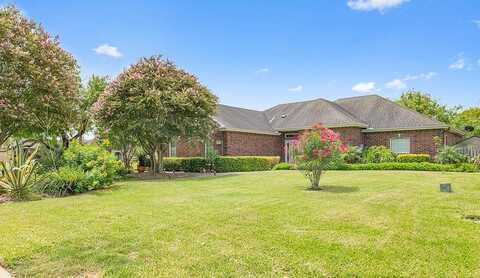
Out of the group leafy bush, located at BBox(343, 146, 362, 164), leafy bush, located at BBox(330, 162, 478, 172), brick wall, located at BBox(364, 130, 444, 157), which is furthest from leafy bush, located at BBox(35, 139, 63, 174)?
brick wall, located at BBox(364, 130, 444, 157)

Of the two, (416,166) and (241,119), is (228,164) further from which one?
(416,166)

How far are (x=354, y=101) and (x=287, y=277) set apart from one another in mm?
26390

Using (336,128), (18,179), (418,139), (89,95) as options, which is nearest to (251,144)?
(336,128)

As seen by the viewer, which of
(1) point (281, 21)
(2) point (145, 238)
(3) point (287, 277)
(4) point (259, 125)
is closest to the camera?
(3) point (287, 277)

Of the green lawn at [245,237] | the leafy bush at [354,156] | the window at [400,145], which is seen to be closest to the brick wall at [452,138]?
the window at [400,145]

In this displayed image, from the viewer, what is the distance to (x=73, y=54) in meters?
17.1

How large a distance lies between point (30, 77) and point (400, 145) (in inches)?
856

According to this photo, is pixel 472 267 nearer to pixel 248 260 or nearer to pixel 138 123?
pixel 248 260

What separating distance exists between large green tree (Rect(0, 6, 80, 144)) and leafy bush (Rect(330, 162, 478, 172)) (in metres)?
15.7

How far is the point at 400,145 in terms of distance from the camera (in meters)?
22.7

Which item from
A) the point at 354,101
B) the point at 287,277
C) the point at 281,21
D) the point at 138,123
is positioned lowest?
the point at 287,277

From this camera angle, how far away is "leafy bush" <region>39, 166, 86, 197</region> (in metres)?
10.6

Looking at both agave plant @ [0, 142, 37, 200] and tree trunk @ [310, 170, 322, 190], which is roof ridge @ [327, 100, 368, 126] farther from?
agave plant @ [0, 142, 37, 200]

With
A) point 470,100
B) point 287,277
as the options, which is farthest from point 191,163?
point 470,100
